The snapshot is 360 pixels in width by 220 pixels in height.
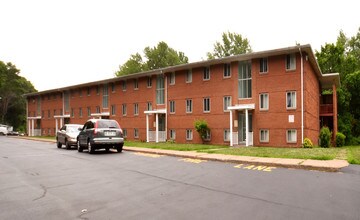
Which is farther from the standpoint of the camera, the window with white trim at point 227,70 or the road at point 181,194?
the window with white trim at point 227,70

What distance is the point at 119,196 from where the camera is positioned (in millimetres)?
6746

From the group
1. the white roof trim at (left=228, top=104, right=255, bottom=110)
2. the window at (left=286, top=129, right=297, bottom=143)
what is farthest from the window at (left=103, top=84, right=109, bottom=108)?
→ the window at (left=286, top=129, right=297, bottom=143)

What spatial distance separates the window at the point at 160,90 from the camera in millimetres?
31156

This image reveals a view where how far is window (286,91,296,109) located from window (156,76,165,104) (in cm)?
1313

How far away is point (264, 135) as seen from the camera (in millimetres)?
23047

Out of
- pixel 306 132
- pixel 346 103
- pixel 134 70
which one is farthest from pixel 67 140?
pixel 134 70

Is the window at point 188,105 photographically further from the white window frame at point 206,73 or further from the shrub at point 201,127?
the white window frame at point 206,73

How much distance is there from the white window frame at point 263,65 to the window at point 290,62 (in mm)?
1534

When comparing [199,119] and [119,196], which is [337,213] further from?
[199,119]

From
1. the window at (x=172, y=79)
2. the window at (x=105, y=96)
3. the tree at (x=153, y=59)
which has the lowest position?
the window at (x=105, y=96)

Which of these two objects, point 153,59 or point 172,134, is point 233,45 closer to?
point 153,59

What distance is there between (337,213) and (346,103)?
3450 cm

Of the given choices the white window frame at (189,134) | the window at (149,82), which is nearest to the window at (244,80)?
the white window frame at (189,134)

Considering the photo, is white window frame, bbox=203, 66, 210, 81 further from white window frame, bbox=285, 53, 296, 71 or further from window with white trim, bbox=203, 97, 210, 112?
white window frame, bbox=285, 53, 296, 71
